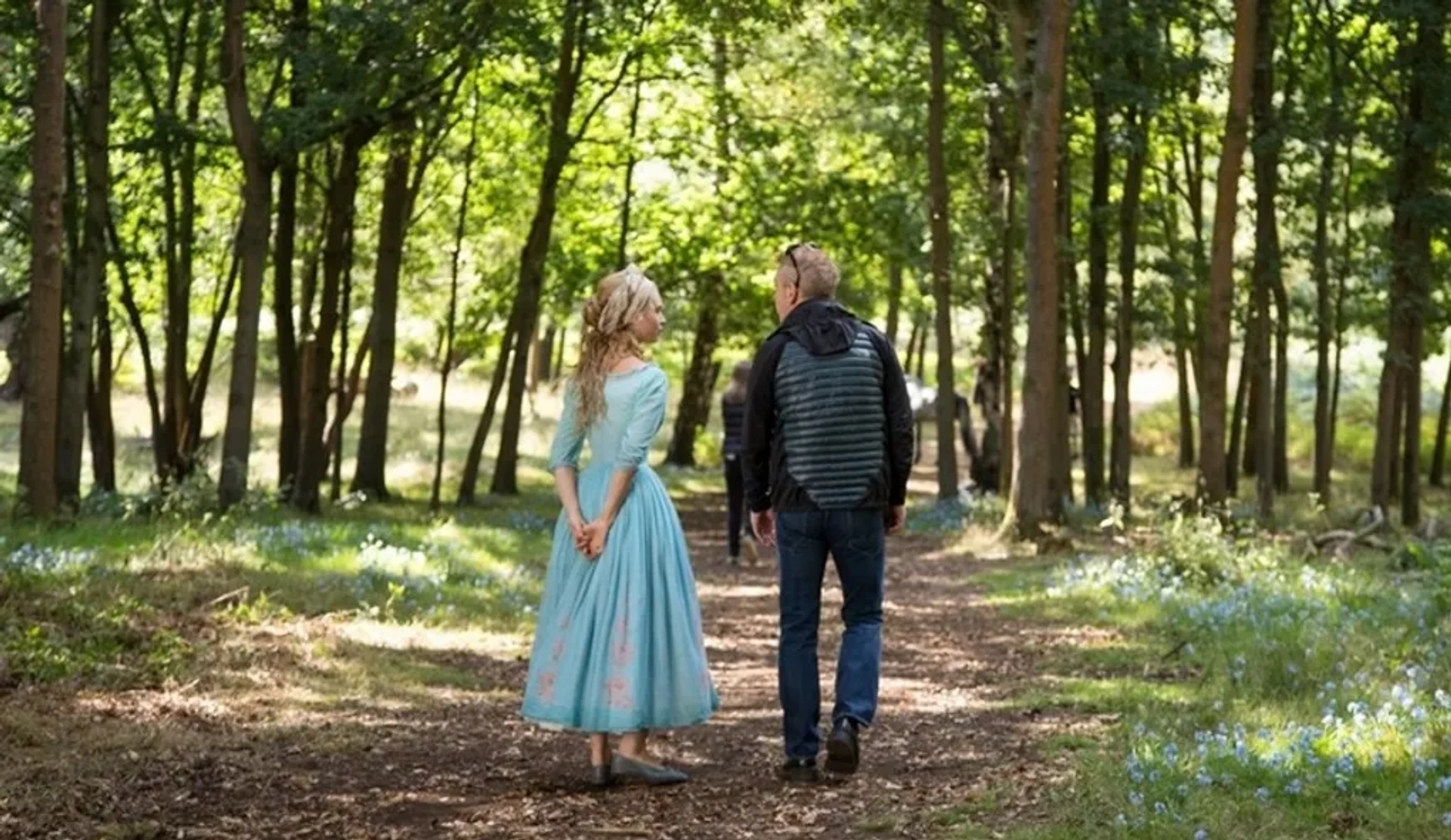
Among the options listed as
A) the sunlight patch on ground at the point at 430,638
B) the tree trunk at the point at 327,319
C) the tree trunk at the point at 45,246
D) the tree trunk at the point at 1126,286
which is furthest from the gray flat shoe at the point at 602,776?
the tree trunk at the point at 1126,286

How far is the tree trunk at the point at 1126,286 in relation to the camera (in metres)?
25.3

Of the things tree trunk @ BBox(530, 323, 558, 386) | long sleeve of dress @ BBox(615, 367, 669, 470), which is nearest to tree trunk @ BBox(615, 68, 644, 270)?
tree trunk @ BBox(530, 323, 558, 386)

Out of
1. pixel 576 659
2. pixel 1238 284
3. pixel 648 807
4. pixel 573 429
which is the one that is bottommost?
pixel 648 807

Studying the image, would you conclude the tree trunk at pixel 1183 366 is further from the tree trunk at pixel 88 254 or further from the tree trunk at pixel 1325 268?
the tree trunk at pixel 88 254

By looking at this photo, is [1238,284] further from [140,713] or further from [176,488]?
[140,713]

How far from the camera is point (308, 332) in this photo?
29344mm

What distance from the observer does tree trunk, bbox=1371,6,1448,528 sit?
25266 millimetres

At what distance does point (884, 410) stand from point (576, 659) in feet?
5.43

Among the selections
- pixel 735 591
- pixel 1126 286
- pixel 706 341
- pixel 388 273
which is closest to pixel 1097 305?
pixel 1126 286

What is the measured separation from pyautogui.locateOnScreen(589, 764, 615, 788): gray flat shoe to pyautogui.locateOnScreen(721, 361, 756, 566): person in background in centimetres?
1034

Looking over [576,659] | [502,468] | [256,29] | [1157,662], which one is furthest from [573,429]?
[502,468]

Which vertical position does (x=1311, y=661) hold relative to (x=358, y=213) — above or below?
below

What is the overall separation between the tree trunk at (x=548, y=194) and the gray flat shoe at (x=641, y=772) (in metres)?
18.6

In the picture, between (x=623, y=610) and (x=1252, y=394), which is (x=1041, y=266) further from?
(x=1252, y=394)
